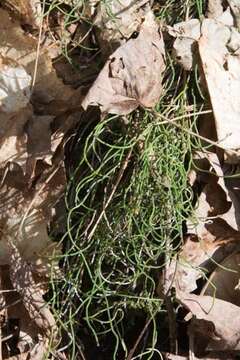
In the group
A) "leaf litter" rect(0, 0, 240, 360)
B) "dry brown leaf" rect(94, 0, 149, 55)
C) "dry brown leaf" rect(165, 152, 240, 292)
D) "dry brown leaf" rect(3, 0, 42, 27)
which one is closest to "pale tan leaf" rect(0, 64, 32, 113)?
"leaf litter" rect(0, 0, 240, 360)

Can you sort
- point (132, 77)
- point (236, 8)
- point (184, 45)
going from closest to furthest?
1. point (132, 77)
2. point (184, 45)
3. point (236, 8)

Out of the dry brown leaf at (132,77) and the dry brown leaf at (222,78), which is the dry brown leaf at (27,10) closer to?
the dry brown leaf at (132,77)

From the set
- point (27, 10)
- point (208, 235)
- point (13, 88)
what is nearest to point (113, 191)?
point (208, 235)

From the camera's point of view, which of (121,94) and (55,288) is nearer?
(121,94)

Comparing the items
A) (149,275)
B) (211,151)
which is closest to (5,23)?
(211,151)

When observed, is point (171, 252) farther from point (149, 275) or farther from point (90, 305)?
point (90, 305)

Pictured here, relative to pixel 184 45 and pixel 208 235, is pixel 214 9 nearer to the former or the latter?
pixel 184 45
